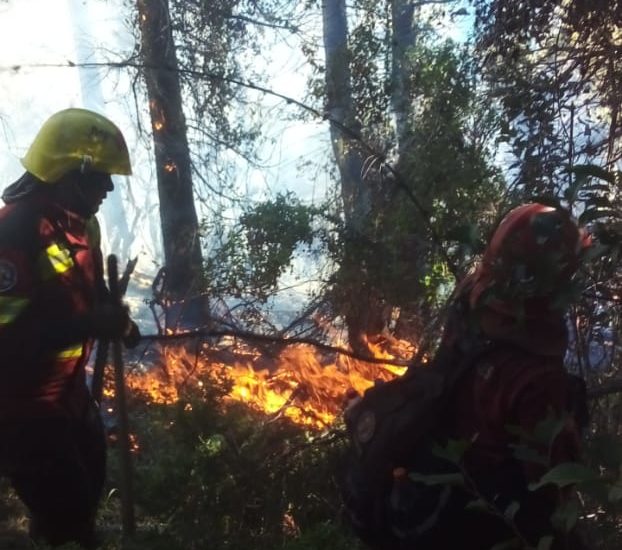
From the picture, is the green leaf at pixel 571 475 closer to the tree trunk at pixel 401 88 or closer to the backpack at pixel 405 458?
the backpack at pixel 405 458

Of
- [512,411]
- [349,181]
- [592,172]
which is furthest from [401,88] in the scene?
[512,411]

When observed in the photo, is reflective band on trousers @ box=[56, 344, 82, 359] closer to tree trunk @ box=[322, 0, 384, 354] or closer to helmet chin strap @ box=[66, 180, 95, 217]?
helmet chin strap @ box=[66, 180, 95, 217]

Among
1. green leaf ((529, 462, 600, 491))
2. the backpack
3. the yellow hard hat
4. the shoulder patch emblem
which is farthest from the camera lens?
the yellow hard hat

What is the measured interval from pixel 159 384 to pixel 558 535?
4.32 metres

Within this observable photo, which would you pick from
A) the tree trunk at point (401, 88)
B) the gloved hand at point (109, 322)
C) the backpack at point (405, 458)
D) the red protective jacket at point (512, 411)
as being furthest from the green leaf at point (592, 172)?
the tree trunk at point (401, 88)

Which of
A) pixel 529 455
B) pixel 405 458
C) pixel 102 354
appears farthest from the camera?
pixel 102 354

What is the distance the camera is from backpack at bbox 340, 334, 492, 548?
230cm

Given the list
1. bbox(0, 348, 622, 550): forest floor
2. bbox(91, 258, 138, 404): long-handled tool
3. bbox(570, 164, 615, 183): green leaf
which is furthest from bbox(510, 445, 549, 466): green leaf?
bbox(91, 258, 138, 404): long-handled tool

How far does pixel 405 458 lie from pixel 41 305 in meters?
1.64

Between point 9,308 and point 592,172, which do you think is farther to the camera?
point 9,308

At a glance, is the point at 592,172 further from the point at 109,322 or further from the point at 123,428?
the point at 123,428

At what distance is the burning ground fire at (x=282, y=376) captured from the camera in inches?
201

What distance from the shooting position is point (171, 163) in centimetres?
848

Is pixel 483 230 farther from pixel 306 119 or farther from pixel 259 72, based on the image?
pixel 259 72
